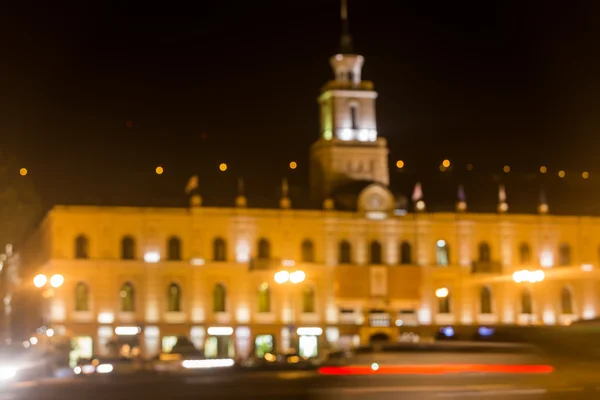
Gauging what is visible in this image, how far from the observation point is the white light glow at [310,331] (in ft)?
229

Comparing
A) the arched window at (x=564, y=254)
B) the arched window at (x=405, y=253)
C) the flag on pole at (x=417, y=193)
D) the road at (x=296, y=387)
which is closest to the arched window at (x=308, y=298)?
the arched window at (x=405, y=253)

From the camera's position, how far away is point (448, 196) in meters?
77.3

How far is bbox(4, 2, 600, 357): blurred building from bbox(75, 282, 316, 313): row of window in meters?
0.08

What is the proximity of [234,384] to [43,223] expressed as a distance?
2339 inches

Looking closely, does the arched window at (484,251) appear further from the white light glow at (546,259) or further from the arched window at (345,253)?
the arched window at (345,253)

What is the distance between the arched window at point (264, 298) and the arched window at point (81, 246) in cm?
1037

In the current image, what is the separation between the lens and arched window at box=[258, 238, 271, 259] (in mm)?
71125

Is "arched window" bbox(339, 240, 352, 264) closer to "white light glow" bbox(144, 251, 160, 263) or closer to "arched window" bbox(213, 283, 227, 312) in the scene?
"arched window" bbox(213, 283, 227, 312)

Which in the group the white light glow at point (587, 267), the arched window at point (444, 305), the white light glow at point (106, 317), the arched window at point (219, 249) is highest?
the arched window at point (219, 249)

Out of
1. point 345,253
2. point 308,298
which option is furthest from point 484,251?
point 308,298

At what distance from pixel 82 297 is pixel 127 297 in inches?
102

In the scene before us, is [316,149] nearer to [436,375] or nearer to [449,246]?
[449,246]

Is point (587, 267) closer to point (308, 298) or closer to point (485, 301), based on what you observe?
point (485, 301)

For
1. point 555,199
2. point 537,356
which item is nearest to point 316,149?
point 555,199
